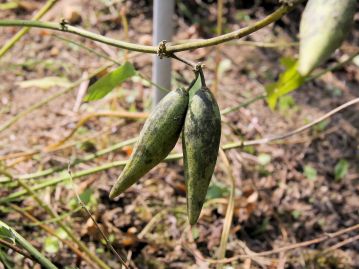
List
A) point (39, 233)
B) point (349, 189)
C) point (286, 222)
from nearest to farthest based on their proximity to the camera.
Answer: point (39, 233) → point (286, 222) → point (349, 189)

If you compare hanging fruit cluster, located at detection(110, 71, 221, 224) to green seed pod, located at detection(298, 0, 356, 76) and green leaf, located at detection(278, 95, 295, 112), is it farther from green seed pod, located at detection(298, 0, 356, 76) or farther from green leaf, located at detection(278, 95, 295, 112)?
green leaf, located at detection(278, 95, 295, 112)

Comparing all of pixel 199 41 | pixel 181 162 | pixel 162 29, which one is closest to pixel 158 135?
pixel 199 41

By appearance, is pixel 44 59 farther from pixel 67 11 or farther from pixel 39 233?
pixel 39 233

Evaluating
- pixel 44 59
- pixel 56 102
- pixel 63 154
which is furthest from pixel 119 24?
pixel 63 154

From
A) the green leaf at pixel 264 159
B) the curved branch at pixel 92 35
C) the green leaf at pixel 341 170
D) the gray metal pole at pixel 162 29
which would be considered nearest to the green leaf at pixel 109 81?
the curved branch at pixel 92 35

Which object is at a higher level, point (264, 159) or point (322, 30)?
point (322, 30)

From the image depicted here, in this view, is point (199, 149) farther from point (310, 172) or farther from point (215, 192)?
point (310, 172)

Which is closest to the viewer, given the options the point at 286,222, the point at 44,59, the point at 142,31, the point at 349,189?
the point at 286,222
